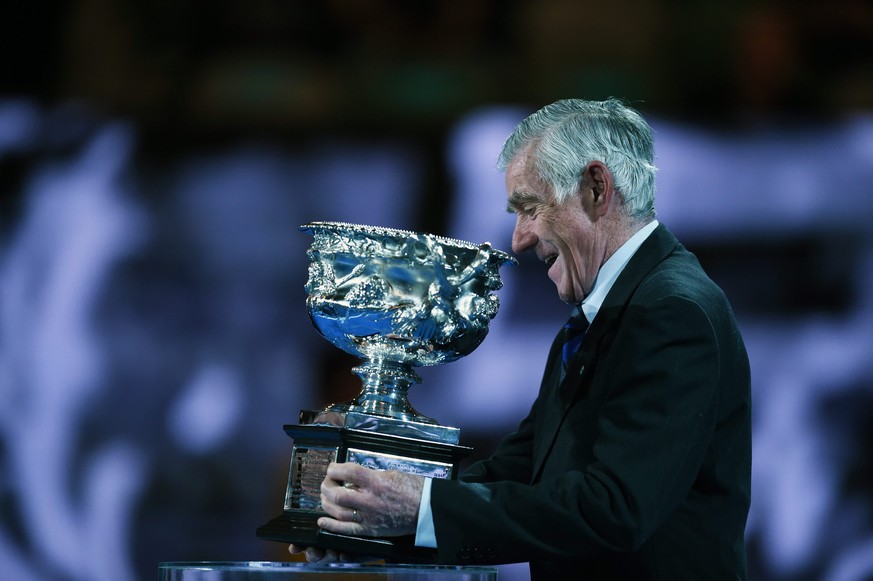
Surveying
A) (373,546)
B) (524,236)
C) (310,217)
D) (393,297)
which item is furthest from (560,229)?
(310,217)

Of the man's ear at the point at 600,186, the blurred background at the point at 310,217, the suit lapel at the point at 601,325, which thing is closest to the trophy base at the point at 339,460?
the suit lapel at the point at 601,325

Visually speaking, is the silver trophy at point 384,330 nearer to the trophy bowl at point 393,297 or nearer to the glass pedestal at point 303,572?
the trophy bowl at point 393,297

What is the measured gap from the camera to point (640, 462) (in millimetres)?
1311

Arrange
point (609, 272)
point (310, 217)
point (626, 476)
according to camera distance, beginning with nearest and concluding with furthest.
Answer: point (626, 476) < point (609, 272) < point (310, 217)

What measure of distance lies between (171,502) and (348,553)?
1.88 m

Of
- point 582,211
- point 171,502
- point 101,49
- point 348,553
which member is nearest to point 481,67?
point 101,49

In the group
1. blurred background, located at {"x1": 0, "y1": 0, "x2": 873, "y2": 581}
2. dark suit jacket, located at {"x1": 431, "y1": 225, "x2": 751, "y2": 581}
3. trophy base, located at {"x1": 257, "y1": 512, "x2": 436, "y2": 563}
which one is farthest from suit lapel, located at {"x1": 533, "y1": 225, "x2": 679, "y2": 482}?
blurred background, located at {"x1": 0, "y1": 0, "x2": 873, "y2": 581}

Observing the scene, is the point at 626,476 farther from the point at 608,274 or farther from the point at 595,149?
the point at 595,149

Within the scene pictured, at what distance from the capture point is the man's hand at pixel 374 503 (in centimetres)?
134

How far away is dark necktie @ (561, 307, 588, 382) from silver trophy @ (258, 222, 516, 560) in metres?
0.12

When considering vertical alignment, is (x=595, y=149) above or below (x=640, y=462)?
above

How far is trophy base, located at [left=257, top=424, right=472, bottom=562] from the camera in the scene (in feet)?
4.56

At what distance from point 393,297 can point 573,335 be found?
28 cm

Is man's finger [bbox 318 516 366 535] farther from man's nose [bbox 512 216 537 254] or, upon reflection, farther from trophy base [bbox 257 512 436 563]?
man's nose [bbox 512 216 537 254]
